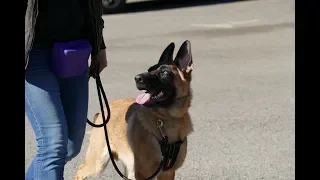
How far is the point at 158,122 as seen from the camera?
430 centimetres

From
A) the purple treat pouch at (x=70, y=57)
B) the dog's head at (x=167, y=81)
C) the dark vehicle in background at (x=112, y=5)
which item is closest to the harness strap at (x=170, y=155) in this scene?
the dog's head at (x=167, y=81)

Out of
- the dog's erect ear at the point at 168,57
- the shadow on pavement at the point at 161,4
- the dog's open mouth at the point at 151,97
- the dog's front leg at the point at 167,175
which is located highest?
the dog's erect ear at the point at 168,57

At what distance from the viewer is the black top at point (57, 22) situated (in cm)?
361

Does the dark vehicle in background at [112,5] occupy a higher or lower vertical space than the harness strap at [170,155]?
lower

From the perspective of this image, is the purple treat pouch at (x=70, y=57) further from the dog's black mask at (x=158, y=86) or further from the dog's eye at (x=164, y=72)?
the dog's eye at (x=164, y=72)

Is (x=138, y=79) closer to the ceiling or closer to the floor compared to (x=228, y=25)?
closer to the ceiling

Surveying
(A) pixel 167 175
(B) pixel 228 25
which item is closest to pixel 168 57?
(A) pixel 167 175

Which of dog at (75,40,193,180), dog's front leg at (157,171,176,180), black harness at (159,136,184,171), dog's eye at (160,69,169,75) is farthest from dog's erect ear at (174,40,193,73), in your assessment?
dog's front leg at (157,171,176,180)

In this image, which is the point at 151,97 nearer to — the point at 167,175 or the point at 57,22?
the point at 167,175

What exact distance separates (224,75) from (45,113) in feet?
17.6

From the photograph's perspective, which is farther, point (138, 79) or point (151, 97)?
point (151, 97)

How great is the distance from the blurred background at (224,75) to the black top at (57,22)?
1.94 metres

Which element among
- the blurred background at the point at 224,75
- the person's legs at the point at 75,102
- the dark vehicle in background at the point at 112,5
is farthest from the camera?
the dark vehicle in background at the point at 112,5
